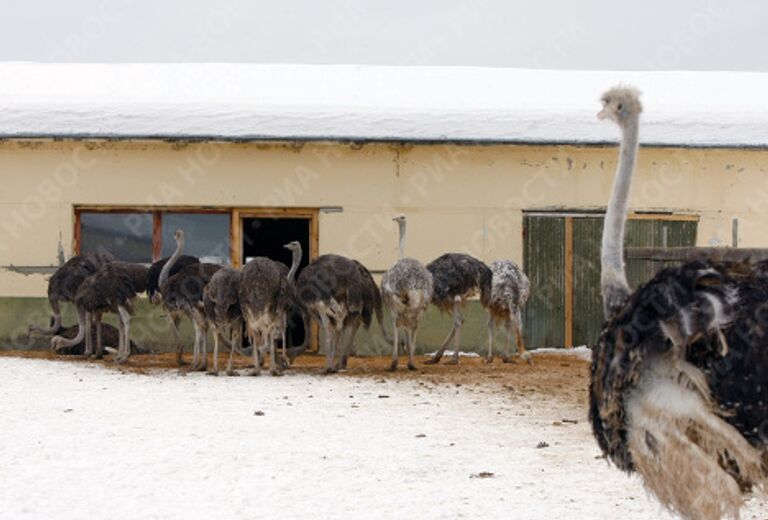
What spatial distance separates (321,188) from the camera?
14.9 metres

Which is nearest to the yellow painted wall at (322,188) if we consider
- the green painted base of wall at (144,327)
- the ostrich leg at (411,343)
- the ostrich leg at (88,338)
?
the green painted base of wall at (144,327)

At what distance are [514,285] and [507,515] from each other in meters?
7.75

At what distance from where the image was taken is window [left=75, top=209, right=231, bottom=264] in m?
15.1

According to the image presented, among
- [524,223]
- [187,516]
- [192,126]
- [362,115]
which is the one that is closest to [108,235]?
[192,126]

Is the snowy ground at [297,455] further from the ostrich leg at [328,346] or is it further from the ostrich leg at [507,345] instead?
the ostrich leg at [507,345]

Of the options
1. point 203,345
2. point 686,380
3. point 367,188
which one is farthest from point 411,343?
point 686,380

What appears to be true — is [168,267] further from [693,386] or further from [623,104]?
[693,386]

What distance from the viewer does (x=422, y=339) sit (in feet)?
48.6

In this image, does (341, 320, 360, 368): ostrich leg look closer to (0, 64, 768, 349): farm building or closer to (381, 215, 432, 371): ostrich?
(381, 215, 432, 371): ostrich

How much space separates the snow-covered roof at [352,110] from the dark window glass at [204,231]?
3.30 feet

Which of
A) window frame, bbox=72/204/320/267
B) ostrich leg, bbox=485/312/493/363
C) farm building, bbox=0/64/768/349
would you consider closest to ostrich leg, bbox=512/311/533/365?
ostrich leg, bbox=485/312/493/363

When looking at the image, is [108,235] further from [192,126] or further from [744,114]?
[744,114]

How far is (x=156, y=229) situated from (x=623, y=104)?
9.93 m

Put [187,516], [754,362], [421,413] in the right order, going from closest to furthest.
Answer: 1. [754,362]
2. [187,516]
3. [421,413]
